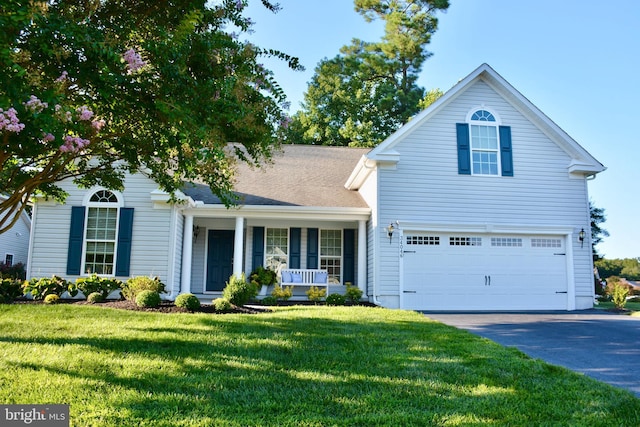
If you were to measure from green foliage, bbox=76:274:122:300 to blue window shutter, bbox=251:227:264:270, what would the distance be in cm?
404

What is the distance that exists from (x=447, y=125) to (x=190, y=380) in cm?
1074

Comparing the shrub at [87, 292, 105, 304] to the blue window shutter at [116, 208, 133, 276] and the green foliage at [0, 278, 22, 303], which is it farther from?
the green foliage at [0, 278, 22, 303]

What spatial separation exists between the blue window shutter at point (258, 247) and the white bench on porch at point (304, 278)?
1.09 metres

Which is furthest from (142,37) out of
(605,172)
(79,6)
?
(605,172)

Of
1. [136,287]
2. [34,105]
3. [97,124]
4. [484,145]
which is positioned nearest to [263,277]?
[136,287]

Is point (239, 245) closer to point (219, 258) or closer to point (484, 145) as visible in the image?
point (219, 258)

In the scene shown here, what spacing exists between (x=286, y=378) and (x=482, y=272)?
9.34 m

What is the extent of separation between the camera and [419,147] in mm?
13383

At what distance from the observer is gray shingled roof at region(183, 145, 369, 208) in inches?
553

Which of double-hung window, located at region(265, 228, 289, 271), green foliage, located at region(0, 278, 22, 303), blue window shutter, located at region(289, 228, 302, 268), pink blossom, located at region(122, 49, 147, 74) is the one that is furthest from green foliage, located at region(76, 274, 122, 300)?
pink blossom, located at region(122, 49, 147, 74)

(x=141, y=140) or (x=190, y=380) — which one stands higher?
(x=141, y=140)

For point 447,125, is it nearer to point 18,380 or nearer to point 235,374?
point 235,374

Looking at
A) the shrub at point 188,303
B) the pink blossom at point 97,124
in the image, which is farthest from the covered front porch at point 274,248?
the pink blossom at point 97,124

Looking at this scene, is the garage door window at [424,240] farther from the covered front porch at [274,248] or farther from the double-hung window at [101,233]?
the double-hung window at [101,233]
